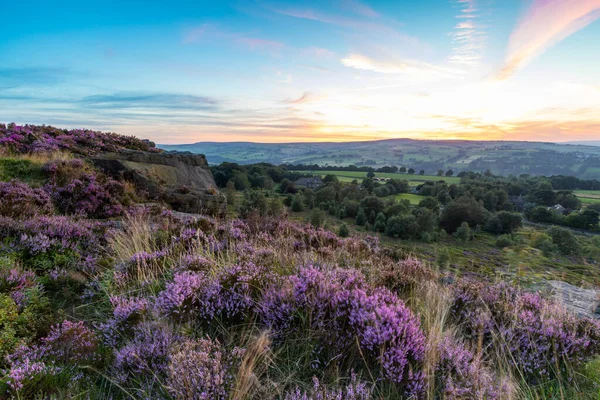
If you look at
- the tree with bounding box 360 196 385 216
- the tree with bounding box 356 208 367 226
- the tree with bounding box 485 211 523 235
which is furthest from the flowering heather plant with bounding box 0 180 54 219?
the tree with bounding box 485 211 523 235

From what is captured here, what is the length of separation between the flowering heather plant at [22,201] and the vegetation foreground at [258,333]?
142 cm

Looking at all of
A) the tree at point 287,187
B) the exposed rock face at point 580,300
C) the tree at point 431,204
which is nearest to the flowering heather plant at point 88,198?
the exposed rock face at point 580,300

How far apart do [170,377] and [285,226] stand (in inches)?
249

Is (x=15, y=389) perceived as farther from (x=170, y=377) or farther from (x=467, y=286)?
(x=467, y=286)

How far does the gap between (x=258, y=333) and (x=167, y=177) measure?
44.6ft

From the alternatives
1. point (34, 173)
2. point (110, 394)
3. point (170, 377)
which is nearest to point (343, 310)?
point (170, 377)

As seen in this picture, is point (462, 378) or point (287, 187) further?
point (287, 187)

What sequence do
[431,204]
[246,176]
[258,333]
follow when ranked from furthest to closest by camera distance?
[431,204] → [246,176] → [258,333]

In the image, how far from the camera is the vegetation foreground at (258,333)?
2400mm

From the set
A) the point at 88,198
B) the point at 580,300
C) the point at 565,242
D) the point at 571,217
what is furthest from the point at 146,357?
the point at 571,217

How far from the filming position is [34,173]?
1041 centimetres

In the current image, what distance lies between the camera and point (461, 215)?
3258 inches

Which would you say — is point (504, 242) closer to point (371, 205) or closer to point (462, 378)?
point (371, 205)

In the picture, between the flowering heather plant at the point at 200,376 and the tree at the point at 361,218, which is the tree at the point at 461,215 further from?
the flowering heather plant at the point at 200,376
